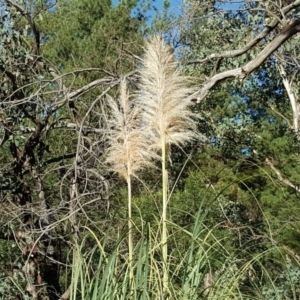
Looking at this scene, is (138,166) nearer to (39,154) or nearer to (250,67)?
(250,67)

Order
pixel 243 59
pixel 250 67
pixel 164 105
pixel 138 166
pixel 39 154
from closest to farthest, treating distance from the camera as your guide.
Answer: pixel 164 105 → pixel 138 166 → pixel 250 67 → pixel 39 154 → pixel 243 59

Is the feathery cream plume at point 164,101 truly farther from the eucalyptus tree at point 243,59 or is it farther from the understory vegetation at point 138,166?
the eucalyptus tree at point 243,59

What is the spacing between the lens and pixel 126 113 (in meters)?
3.54

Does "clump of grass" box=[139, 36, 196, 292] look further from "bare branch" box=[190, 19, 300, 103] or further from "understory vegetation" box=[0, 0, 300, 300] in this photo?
"bare branch" box=[190, 19, 300, 103]

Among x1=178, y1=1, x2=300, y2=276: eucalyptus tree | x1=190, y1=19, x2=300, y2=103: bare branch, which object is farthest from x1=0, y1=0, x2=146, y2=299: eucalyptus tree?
x1=178, y1=1, x2=300, y2=276: eucalyptus tree

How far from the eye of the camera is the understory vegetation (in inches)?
105

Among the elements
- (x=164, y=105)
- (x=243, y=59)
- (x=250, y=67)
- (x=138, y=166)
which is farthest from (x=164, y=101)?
(x=243, y=59)

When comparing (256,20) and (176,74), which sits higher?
(256,20)

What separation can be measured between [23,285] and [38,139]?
104 centimetres

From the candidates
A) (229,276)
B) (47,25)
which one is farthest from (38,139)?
(47,25)

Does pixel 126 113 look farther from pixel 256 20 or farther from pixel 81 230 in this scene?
pixel 256 20

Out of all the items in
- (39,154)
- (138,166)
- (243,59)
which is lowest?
(138,166)

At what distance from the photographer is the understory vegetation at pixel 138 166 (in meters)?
2.68

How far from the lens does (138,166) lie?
3.30 metres
